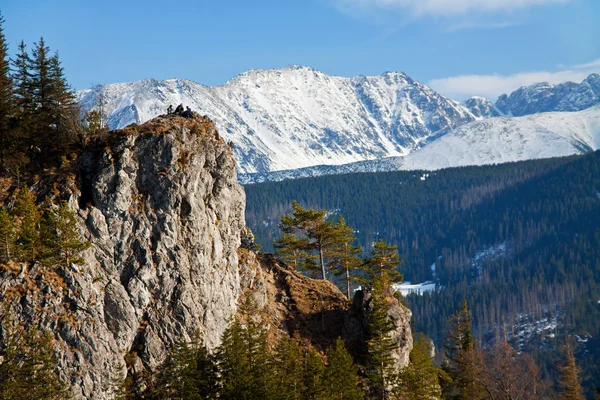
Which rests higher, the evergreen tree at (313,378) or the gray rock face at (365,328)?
the gray rock face at (365,328)

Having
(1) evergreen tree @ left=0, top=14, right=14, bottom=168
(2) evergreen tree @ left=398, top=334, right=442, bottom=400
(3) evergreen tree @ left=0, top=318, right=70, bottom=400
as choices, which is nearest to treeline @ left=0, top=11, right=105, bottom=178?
(1) evergreen tree @ left=0, top=14, right=14, bottom=168

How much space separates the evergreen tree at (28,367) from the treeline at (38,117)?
63.1ft

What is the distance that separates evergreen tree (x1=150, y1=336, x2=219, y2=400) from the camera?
59469mm

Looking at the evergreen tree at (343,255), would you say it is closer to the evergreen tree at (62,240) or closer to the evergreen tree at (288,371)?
the evergreen tree at (288,371)

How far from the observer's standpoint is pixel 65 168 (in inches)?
2581

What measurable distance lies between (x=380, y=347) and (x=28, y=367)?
31.7 m

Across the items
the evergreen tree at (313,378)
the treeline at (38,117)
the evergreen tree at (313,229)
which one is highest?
the treeline at (38,117)

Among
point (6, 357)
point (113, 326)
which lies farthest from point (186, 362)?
point (6, 357)

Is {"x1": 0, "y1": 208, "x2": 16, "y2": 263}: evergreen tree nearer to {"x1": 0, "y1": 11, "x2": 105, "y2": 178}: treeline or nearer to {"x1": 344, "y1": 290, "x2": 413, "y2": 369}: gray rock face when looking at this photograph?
{"x1": 0, "y1": 11, "x2": 105, "y2": 178}: treeline

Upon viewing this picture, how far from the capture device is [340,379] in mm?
63219

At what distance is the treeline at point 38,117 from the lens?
69750mm

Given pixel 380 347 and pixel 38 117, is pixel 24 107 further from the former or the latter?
pixel 380 347

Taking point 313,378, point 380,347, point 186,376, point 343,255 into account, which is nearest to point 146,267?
point 186,376

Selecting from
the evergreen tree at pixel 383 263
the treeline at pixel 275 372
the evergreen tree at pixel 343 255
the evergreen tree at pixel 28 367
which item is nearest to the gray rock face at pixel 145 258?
the evergreen tree at pixel 28 367
